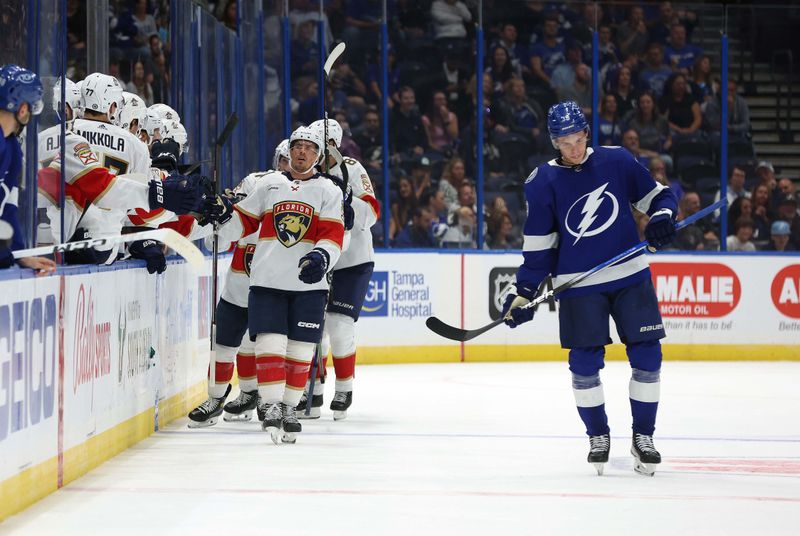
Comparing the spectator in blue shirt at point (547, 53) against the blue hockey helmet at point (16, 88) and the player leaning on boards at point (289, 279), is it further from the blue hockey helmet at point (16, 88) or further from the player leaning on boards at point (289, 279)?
the blue hockey helmet at point (16, 88)

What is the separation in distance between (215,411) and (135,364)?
0.82m

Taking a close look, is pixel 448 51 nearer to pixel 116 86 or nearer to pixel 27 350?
pixel 116 86

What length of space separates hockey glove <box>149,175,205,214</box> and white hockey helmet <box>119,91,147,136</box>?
723 millimetres

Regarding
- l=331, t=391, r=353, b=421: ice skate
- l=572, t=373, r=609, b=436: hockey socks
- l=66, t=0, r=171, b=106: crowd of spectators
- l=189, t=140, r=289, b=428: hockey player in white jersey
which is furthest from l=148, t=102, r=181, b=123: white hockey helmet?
l=572, t=373, r=609, b=436: hockey socks

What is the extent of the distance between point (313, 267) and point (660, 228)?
141 cm

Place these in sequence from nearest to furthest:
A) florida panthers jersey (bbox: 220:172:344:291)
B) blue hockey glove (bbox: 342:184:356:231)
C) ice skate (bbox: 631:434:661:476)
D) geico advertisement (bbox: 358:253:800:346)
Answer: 1. ice skate (bbox: 631:434:661:476)
2. florida panthers jersey (bbox: 220:172:344:291)
3. blue hockey glove (bbox: 342:184:356:231)
4. geico advertisement (bbox: 358:253:800:346)

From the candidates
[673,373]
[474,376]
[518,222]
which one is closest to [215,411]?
[474,376]

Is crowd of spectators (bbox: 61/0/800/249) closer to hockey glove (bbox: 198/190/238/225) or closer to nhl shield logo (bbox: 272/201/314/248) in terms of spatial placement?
hockey glove (bbox: 198/190/238/225)

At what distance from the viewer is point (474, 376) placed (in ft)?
30.1

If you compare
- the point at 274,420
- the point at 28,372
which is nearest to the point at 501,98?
the point at 274,420

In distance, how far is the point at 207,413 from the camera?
20.3 feet

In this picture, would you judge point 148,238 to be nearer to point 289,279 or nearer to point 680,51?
point 289,279

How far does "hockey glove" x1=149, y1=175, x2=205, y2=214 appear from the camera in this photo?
520 centimetres

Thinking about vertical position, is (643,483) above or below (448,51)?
below
